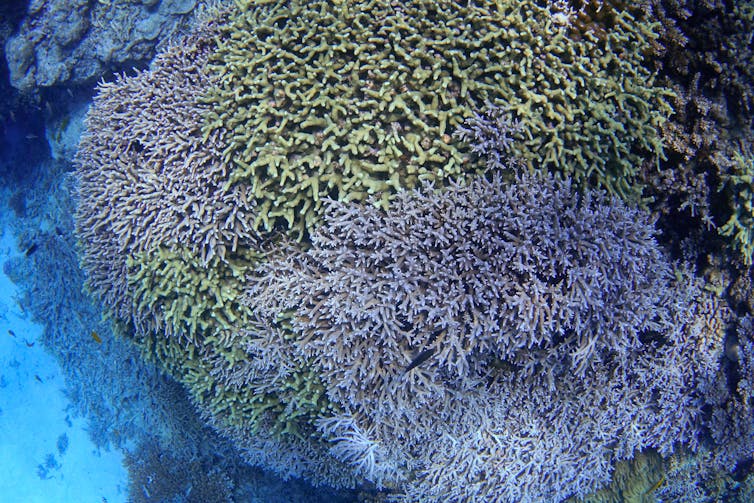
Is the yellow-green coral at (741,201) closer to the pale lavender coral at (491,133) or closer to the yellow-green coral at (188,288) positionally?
the pale lavender coral at (491,133)

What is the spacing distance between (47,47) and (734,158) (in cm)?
793

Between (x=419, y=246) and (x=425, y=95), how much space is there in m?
1.12

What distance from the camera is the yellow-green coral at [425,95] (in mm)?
3033

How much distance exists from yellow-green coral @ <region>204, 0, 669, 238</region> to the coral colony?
0.02 metres

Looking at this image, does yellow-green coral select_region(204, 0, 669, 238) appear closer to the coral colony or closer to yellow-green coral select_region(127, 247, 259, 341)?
the coral colony

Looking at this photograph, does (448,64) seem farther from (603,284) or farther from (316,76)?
(603,284)

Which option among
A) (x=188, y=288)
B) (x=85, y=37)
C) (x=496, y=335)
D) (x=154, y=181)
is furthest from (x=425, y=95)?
(x=85, y=37)

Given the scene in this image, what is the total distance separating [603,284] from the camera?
309 cm

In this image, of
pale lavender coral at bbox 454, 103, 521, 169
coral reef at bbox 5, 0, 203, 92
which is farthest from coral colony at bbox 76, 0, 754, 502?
coral reef at bbox 5, 0, 203, 92

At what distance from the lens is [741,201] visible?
10.4 ft

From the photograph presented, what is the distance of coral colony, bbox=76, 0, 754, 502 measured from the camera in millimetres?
3051

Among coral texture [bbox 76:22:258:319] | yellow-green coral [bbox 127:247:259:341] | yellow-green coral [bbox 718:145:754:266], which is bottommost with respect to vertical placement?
yellow-green coral [bbox 127:247:259:341]

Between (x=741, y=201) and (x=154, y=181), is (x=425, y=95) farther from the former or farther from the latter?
(x=741, y=201)

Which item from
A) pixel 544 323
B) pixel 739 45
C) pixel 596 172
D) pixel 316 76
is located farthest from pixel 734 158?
pixel 316 76
